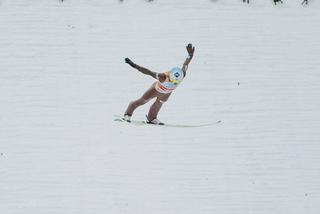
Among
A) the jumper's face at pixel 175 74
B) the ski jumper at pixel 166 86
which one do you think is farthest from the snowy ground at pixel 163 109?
the jumper's face at pixel 175 74

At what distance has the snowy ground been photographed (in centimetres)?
1062

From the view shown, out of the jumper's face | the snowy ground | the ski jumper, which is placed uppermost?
the jumper's face

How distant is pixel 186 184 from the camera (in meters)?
10.8

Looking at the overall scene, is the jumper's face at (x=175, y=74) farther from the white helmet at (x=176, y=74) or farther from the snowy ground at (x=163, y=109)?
the snowy ground at (x=163, y=109)

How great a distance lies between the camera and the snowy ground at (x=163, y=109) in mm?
10617

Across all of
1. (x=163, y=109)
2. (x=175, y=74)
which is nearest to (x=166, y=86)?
(x=175, y=74)

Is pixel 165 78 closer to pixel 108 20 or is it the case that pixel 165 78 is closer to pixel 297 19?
pixel 108 20

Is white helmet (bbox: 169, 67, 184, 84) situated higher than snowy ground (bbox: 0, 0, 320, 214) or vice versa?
white helmet (bbox: 169, 67, 184, 84)

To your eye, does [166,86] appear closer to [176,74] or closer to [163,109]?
[176,74]

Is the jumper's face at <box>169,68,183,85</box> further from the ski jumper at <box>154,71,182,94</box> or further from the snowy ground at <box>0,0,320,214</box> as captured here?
the snowy ground at <box>0,0,320,214</box>

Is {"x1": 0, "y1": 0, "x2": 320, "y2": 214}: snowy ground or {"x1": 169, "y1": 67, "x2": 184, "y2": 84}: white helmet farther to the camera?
{"x1": 0, "y1": 0, "x2": 320, "y2": 214}: snowy ground

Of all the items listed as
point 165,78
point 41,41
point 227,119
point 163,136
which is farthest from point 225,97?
point 41,41

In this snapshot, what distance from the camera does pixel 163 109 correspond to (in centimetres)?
1155

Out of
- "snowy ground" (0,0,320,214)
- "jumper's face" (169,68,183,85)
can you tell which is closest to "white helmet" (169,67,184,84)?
"jumper's face" (169,68,183,85)
